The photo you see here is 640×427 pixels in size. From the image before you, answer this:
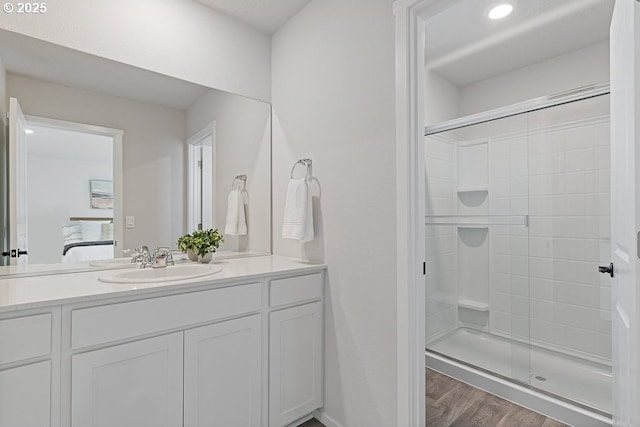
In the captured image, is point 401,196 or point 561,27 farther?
point 561,27

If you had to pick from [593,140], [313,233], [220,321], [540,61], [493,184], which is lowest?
[220,321]

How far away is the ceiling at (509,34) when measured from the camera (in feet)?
6.74

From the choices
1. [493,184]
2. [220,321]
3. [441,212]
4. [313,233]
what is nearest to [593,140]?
[493,184]

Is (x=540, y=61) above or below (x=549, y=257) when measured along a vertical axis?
above

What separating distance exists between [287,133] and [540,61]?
2.11m

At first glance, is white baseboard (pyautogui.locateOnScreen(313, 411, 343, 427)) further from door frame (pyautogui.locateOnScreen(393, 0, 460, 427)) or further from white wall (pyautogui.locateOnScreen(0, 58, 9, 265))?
white wall (pyautogui.locateOnScreen(0, 58, 9, 265))

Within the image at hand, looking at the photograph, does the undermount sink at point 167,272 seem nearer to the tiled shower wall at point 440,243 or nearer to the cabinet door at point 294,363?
the cabinet door at point 294,363

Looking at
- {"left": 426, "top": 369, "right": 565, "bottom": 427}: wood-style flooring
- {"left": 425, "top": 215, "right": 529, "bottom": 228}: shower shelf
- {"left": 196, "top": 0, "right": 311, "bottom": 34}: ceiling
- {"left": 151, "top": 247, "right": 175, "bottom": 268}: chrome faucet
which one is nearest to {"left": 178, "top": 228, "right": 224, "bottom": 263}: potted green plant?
{"left": 151, "top": 247, "right": 175, "bottom": 268}: chrome faucet

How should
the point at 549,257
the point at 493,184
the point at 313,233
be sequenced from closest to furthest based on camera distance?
1. the point at 313,233
2. the point at 549,257
3. the point at 493,184

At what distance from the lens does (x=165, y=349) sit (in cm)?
133

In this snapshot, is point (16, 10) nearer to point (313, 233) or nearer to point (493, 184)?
point (313, 233)

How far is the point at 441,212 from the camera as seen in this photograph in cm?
289

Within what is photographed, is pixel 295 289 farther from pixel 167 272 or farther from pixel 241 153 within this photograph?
pixel 241 153

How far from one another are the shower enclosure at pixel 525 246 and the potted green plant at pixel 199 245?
1.74 meters
